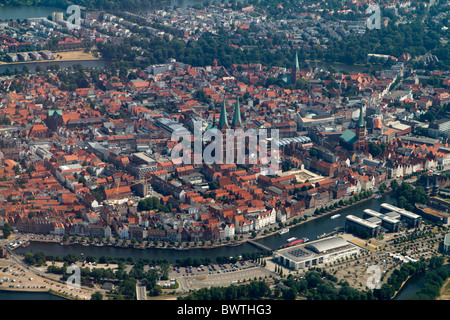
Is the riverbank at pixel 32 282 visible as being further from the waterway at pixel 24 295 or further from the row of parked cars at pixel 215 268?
the row of parked cars at pixel 215 268

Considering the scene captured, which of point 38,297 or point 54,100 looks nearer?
point 38,297

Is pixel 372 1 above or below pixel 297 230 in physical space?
above

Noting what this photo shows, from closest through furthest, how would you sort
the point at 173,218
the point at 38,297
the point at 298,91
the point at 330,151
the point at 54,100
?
the point at 38,297 < the point at 173,218 < the point at 330,151 < the point at 54,100 < the point at 298,91

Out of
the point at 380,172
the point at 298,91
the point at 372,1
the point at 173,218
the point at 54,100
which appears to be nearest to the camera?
the point at 173,218

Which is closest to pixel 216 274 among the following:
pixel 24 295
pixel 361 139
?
pixel 24 295

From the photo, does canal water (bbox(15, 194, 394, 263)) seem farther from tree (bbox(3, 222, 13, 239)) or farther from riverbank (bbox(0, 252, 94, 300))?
riverbank (bbox(0, 252, 94, 300))

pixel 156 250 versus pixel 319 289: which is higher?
pixel 319 289

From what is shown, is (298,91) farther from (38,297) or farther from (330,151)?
(38,297)

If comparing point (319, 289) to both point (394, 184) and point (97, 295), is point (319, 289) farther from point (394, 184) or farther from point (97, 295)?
point (394, 184)

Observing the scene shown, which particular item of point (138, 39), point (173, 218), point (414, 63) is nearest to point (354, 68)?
point (414, 63)

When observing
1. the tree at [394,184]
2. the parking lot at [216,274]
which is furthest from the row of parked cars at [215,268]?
the tree at [394,184]
